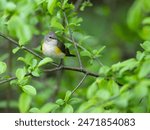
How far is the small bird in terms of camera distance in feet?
8.78

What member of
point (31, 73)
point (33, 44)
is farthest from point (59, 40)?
point (33, 44)

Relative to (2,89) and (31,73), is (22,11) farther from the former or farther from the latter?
(2,89)

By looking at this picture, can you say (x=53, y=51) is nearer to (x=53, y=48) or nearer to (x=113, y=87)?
(x=53, y=48)

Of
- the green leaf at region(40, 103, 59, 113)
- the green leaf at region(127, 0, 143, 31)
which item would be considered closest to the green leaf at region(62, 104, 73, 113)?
the green leaf at region(40, 103, 59, 113)

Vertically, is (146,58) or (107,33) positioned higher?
(107,33)

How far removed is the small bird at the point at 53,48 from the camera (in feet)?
8.78

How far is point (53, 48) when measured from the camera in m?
2.77

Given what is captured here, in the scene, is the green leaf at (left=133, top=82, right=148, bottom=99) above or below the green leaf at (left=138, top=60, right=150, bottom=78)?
below

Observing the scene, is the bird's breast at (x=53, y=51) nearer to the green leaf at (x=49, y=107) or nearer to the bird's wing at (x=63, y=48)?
the bird's wing at (x=63, y=48)

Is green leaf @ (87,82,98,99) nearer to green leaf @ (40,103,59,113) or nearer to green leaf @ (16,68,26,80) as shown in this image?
green leaf @ (40,103,59,113)

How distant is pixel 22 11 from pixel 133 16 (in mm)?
348

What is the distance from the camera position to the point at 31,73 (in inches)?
84.5

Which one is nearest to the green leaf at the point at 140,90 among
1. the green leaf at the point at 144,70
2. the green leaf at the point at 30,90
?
the green leaf at the point at 144,70

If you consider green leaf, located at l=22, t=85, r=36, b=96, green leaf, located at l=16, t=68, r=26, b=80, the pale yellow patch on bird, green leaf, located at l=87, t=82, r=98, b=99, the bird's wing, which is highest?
the pale yellow patch on bird
